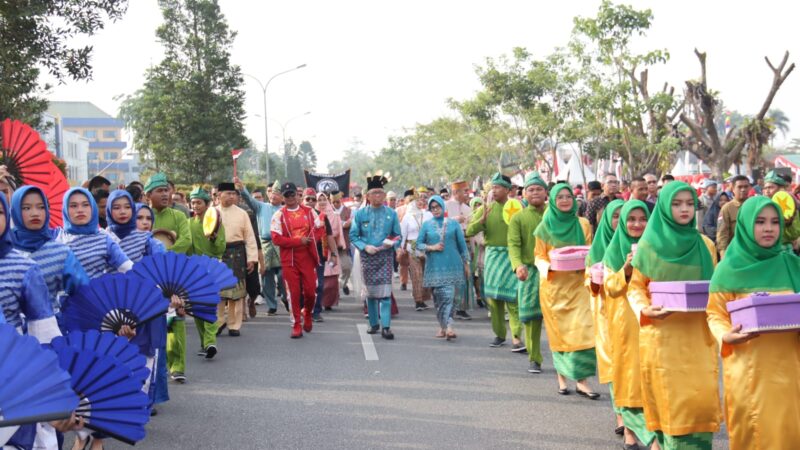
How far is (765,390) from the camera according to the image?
4.60 metres

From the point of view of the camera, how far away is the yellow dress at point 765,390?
4.57 meters

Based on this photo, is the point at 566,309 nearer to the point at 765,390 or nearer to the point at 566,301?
the point at 566,301

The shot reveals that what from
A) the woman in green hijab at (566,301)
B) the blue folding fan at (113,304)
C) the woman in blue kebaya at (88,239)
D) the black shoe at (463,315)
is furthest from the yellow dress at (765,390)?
the black shoe at (463,315)

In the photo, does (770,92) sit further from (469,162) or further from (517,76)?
(469,162)

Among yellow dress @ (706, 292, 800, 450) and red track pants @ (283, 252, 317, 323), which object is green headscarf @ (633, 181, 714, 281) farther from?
red track pants @ (283, 252, 317, 323)

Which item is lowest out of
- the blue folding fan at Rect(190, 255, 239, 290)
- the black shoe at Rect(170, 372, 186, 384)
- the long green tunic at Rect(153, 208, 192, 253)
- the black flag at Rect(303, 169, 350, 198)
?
the black shoe at Rect(170, 372, 186, 384)

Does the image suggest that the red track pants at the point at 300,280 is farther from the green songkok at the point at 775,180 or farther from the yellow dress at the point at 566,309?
the green songkok at the point at 775,180

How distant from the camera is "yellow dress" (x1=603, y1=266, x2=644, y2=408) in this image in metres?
5.91

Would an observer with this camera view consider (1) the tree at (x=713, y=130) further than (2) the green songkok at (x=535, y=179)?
Yes

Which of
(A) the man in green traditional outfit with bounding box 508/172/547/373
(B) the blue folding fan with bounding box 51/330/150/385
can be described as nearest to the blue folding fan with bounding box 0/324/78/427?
(B) the blue folding fan with bounding box 51/330/150/385

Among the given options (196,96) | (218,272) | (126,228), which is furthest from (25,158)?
(196,96)

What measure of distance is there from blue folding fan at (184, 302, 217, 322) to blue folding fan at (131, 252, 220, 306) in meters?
0.03

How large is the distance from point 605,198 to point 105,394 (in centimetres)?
1019

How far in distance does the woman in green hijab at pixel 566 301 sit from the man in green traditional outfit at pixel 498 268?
2096 mm
